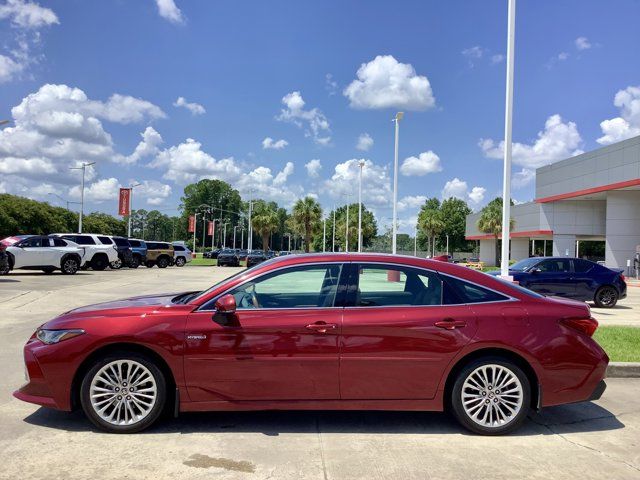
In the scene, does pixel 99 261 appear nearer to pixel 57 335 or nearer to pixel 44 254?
pixel 44 254

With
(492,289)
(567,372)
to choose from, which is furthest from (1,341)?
(567,372)

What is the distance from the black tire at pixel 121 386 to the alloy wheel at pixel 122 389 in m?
0.02

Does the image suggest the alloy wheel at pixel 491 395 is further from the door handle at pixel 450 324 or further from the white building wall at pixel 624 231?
the white building wall at pixel 624 231

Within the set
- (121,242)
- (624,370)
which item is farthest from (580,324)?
(121,242)

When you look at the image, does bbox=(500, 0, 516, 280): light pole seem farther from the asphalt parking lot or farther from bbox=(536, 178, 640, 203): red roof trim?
bbox=(536, 178, 640, 203): red roof trim

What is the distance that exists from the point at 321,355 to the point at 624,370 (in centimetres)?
466

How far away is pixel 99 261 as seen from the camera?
28.1m

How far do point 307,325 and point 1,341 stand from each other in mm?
6490

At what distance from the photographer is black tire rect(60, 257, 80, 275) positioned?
2373 cm

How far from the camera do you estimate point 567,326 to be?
4.66 m

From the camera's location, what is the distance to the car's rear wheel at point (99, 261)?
28.0 meters

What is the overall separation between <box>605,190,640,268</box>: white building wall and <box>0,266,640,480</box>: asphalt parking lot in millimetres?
36295

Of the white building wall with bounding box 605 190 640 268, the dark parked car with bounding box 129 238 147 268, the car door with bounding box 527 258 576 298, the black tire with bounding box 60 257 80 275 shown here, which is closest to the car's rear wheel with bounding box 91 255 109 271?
the black tire with bounding box 60 257 80 275

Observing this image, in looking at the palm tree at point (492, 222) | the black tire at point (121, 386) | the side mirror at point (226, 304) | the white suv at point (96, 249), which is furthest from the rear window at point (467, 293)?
the palm tree at point (492, 222)
